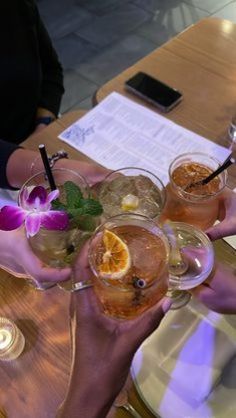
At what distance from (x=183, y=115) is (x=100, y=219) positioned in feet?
1.64

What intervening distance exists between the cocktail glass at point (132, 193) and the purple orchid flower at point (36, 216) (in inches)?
5.6

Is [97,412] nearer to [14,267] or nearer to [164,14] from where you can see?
[14,267]

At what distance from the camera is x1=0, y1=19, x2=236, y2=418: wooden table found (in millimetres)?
681

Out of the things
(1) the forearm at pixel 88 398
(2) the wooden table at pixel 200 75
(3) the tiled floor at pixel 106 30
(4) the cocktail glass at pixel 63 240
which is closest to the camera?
(1) the forearm at pixel 88 398

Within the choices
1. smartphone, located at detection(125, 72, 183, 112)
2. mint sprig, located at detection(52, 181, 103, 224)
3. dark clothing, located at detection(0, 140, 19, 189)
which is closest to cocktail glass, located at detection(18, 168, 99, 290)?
mint sprig, located at detection(52, 181, 103, 224)

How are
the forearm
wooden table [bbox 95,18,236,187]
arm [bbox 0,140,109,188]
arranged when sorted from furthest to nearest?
1. wooden table [bbox 95,18,236,187]
2. arm [bbox 0,140,109,188]
3. the forearm

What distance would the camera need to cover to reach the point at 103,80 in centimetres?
233

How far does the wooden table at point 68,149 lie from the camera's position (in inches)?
26.8

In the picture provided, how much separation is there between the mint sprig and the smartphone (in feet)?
1.71

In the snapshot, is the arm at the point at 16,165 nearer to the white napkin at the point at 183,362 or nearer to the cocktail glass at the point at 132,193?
the cocktail glass at the point at 132,193

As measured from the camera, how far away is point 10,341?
710 mm

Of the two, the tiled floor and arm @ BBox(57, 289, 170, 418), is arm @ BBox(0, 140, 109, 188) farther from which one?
the tiled floor

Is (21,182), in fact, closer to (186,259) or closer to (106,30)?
(186,259)

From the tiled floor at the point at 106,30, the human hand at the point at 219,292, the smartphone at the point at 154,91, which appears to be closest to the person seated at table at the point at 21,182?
the human hand at the point at 219,292
